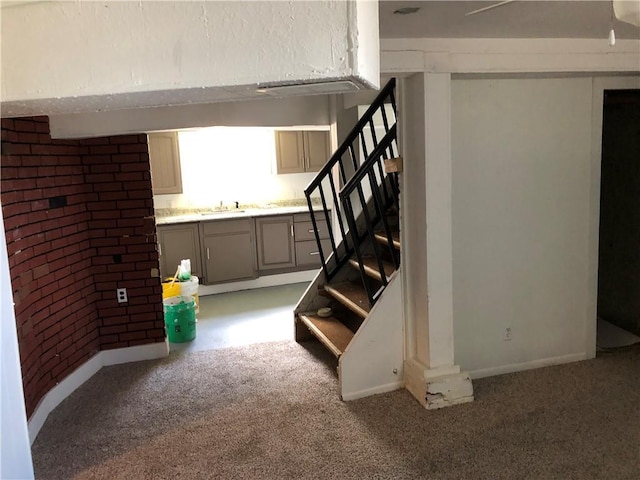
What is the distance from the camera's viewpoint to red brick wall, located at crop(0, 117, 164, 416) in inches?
116

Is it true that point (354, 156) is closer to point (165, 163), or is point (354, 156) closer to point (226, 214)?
point (226, 214)

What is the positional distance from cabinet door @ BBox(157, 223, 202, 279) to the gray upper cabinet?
1387 millimetres

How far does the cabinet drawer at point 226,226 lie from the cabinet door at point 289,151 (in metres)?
0.87

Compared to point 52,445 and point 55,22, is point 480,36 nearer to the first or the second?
point 55,22

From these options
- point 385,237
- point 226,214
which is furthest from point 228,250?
point 385,237

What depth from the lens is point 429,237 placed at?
2973 millimetres

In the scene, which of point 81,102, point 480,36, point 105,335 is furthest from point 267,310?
point 81,102

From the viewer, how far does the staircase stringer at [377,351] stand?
315 cm

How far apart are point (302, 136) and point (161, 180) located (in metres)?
1.75

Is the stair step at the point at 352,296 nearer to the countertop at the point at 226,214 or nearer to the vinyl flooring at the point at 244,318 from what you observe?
the vinyl flooring at the point at 244,318

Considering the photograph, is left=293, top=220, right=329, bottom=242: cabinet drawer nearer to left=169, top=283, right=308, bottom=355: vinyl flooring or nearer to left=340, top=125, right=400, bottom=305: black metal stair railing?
left=169, top=283, right=308, bottom=355: vinyl flooring

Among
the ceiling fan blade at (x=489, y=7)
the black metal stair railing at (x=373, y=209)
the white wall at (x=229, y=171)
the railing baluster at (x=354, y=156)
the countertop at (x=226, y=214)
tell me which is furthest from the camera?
the white wall at (x=229, y=171)

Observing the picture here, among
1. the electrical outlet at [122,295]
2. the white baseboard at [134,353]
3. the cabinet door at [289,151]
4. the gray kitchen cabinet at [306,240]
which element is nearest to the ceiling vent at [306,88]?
the electrical outlet at [122,295]

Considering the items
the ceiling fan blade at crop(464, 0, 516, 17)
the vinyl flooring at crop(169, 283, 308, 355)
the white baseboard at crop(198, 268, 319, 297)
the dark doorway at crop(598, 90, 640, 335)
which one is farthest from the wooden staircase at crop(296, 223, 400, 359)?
the white baseboard at crop(198, 268, 319, 297)
